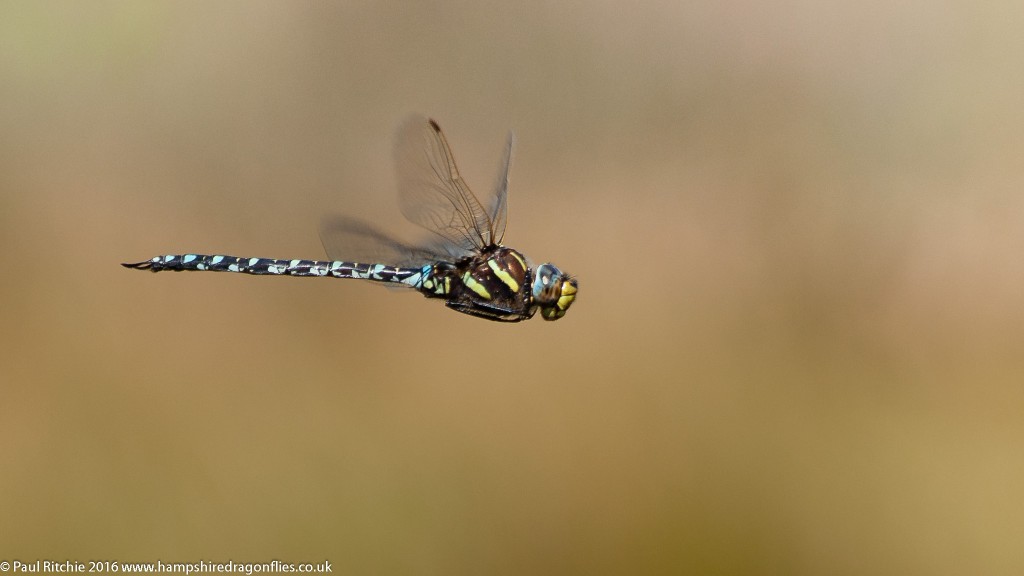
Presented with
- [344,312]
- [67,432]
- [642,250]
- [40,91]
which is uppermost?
[40,91]

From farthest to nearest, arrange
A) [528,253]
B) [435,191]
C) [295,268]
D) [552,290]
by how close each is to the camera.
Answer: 1. [528,253]
2. [295,268]
3. [435,191]
4. [552,290]

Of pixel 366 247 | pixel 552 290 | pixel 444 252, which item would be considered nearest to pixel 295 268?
pixel 366 247

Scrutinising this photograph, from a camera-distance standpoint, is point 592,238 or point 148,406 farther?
point 592,238

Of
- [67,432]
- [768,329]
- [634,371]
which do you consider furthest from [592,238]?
[67,432]

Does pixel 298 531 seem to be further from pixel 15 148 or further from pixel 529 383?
pixel 15 148

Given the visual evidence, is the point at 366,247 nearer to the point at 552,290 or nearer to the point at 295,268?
the point at 295,268

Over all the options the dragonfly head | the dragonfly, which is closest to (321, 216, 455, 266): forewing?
the dragonfly
